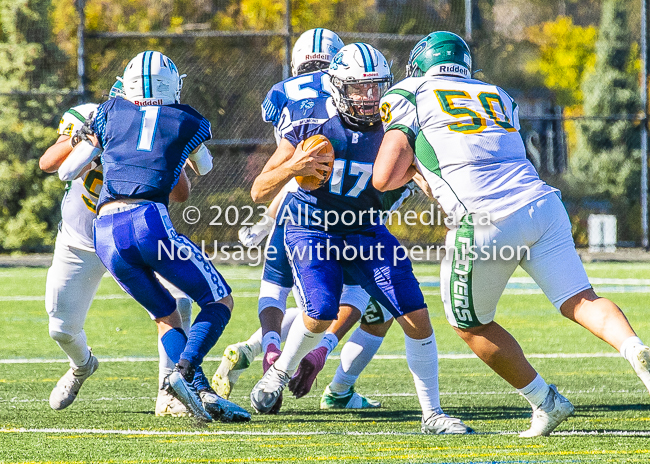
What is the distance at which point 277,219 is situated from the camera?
5332 millimetres

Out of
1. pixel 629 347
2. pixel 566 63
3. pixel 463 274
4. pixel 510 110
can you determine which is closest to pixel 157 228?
pixel 463 274

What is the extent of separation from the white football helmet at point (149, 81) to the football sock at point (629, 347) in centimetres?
244

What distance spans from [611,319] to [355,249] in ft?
4.67

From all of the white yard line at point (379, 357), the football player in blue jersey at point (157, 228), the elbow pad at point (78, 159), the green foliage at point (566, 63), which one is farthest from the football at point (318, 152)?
the green foliage at point (566, 63)

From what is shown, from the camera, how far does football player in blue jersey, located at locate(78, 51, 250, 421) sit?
4344 millimetres

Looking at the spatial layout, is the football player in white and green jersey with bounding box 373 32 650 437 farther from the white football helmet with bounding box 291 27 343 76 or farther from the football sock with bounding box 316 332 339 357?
the white football helmet with bounding box 291 27 343 76

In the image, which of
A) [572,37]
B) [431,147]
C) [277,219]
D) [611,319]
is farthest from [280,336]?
[572,37]

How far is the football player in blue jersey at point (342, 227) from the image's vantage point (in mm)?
4512

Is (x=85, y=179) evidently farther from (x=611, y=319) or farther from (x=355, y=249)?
(x=611, y=319)

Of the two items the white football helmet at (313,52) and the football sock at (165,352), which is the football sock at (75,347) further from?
the white football helmet at (313,52)

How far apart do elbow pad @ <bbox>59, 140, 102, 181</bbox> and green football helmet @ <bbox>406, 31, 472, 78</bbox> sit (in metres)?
1.63

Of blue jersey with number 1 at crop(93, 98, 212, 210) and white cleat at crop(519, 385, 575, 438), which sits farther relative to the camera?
blue jersey with number 1 at crop(93, 98, 212, 210)

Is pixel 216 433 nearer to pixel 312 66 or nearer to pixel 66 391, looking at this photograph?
pixel 66 391

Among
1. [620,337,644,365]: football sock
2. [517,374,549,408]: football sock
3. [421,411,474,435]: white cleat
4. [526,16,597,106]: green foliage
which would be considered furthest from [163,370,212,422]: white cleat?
[526,16,597,106]: green foliage
